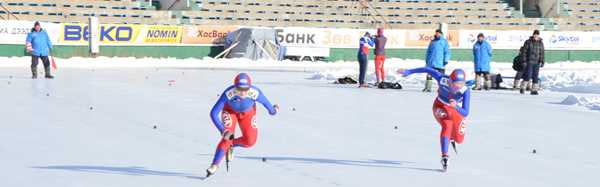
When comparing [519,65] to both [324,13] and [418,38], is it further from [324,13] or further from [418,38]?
[324,13]

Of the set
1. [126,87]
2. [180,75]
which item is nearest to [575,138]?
[126,87]

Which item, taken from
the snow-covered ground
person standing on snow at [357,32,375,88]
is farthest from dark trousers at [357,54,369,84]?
the snow-covered ground

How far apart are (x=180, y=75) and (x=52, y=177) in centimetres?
1804

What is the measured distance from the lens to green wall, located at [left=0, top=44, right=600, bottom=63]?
35.5 metres

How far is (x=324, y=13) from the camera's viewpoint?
4494 cm

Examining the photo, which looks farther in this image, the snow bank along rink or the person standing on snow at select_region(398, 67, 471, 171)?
the snow bank along rink

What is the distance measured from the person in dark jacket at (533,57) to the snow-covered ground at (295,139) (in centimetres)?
46

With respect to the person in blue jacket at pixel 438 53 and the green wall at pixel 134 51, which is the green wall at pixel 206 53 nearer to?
the green wall at pixel 134 51

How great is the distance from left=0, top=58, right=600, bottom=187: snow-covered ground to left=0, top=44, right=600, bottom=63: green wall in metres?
14.5

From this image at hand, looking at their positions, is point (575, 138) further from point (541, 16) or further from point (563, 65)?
point (541, 16)

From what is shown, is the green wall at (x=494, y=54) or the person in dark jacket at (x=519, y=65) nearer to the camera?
the person in dark jacket at (x=519, y=65)

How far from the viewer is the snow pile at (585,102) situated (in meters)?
16.9

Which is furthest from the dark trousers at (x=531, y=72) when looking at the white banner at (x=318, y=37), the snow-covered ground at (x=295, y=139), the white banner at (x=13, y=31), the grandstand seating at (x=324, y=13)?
the grandstand seating at (x=324, y=13)

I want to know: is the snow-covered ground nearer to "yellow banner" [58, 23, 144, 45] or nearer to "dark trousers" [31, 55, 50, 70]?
"dark trousers" [31, 55, 50, 70]
